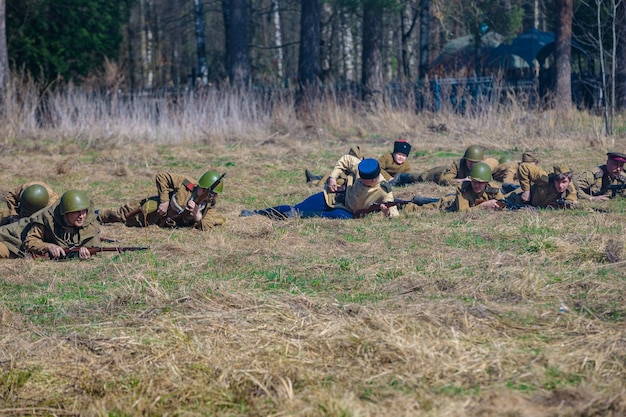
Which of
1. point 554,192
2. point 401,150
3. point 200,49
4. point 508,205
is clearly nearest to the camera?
point 554,192

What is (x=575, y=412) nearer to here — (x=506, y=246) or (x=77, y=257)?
(x=506, y=246)

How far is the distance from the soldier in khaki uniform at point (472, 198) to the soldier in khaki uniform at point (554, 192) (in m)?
0.47

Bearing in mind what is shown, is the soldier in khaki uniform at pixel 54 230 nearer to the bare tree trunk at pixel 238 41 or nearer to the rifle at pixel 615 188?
the rifle at pixel 615 188

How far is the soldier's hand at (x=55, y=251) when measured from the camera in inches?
321

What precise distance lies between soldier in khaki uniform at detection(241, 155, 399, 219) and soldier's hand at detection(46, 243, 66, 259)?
2955 mm

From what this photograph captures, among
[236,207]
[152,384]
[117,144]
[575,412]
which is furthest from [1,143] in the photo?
[575,412]

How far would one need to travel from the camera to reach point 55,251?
26.8 ft

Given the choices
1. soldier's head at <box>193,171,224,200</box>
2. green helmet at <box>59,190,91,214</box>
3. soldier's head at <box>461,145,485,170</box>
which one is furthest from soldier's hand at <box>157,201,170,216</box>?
soldier's head at <box>461,145,485,170</box>

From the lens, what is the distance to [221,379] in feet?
15.8

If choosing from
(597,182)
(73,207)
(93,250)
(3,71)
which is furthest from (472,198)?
(3,71)

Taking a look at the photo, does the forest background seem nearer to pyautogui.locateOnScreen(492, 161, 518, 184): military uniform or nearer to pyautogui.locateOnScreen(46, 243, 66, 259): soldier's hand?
pyautogui.locateOnScreen(46, 243, 66, 259): soldier's hand

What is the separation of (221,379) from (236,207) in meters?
6.92

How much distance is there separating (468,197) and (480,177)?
0.34 metres

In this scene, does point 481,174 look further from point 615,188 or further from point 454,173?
point 454,173
